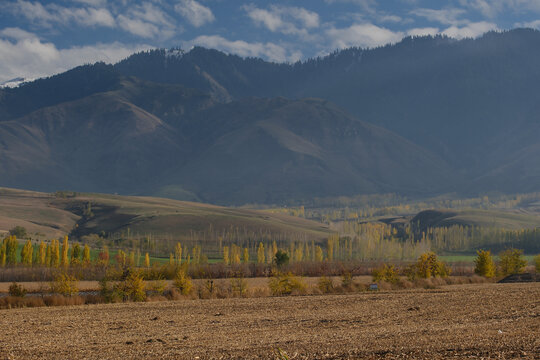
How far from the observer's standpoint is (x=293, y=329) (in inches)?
1670

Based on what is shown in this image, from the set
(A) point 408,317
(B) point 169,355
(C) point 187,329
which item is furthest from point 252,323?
(B) point 169,355

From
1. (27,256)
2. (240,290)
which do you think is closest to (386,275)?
(240,290)

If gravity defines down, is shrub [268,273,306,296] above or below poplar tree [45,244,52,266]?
below

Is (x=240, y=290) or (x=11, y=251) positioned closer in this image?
(x=240, y=290)

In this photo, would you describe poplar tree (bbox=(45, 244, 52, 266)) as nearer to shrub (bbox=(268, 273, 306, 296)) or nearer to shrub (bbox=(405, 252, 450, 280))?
shrub (bbox=(405, 252, 450, 280))

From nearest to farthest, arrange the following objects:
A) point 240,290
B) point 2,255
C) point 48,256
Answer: point 240,290 < point 2,255 < point 48,256

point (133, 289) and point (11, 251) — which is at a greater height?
point (11, 251)

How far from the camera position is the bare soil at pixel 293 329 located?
1214 inches

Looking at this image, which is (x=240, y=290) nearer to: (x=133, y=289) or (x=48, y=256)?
(x=133, y=289)

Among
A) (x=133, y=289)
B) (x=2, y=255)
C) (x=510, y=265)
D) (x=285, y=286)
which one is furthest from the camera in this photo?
(x=2, y=255)

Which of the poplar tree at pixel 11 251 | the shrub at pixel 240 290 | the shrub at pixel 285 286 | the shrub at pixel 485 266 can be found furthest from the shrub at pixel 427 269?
the poplar tree at pixel 11 251

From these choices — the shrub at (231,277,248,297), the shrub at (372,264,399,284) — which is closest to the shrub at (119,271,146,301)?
the shrub at (231,277,248,297)

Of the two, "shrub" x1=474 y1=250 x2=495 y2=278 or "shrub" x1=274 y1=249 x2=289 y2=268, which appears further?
"shrub" x1=274 y1=249 x2=289 y2=268

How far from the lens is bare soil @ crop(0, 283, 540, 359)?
101 ft
